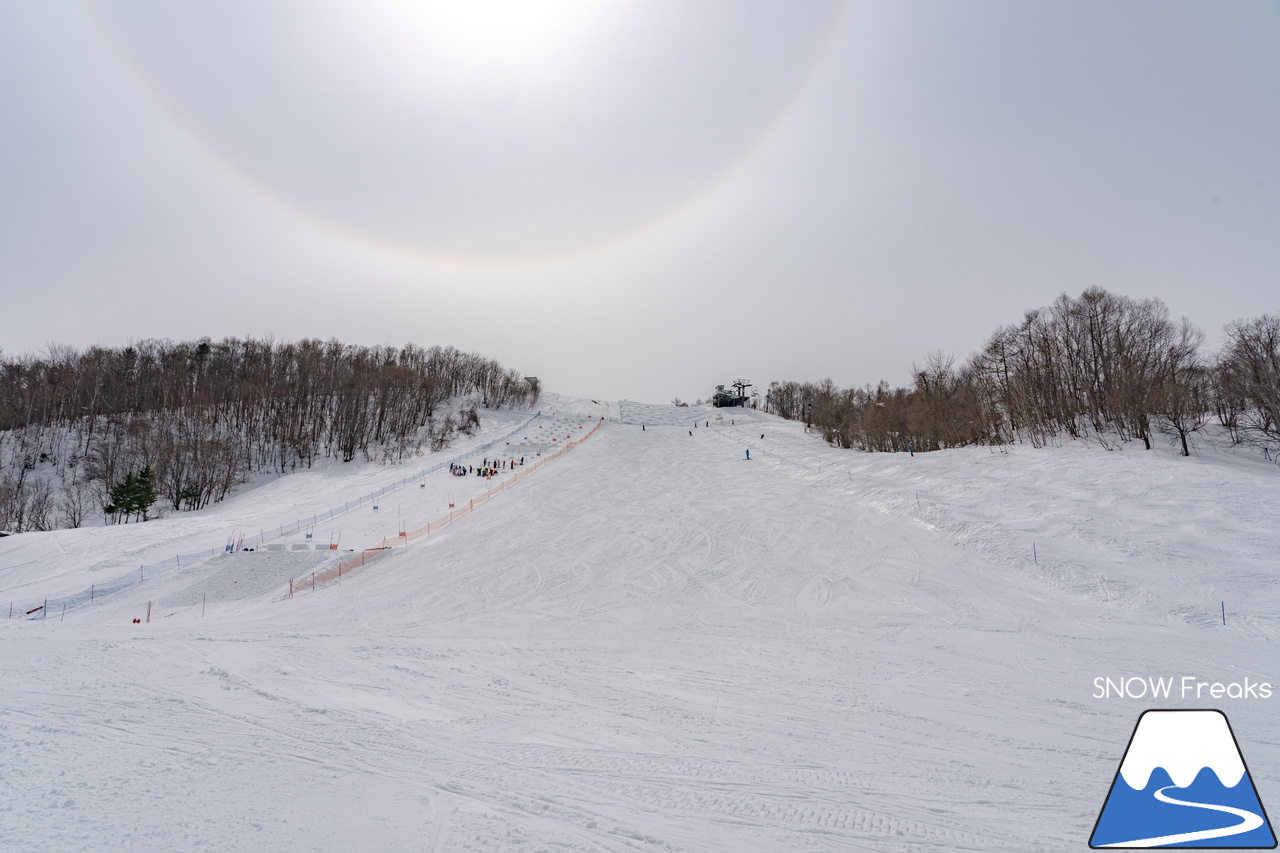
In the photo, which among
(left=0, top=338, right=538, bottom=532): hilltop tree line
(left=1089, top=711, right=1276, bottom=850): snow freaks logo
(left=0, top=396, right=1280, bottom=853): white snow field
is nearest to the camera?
(left=1089, top=711, right=1276, bottom=850): snow freaks logo

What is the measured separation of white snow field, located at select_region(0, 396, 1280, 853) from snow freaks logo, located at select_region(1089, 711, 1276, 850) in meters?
0.38

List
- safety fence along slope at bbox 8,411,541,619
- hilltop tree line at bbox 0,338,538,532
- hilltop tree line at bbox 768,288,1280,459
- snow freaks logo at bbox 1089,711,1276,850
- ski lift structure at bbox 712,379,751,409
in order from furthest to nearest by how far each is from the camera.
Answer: ski lift structure at bbox 712,379,751,409, hilltop tree line at bbox 0,338,538,532, hilltop tree line at bbox 768,288,1280,459, safety fence along slope at bbox 8,411,541,619, snow freaks logo at bbox 1089,711,1276,850

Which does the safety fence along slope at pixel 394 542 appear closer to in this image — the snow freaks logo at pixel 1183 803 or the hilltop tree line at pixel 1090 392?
the snow freaks logo at pixel 1183 803

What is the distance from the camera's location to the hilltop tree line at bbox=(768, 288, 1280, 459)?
32.6 metres

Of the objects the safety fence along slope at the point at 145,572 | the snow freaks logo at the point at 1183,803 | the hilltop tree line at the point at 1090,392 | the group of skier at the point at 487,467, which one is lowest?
the safety fence along slope at the point at 145,572

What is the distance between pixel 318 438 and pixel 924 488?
5924 centimetres

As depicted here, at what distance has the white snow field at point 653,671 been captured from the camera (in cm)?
620

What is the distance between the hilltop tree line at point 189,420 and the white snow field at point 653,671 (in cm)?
2620

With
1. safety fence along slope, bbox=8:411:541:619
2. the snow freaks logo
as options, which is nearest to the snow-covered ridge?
the snow freaks logo

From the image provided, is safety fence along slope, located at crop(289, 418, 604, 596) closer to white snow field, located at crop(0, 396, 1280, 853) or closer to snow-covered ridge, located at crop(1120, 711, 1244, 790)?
white snow field, located at crop(0, 396, 1280, 853)

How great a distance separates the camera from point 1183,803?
5.62m

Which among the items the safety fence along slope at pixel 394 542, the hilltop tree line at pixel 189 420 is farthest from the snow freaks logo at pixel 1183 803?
the hilltop tree line at pixel 189 420

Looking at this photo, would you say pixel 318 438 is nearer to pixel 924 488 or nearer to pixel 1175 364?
pixel 924 488

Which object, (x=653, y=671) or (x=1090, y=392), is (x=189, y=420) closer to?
(x=653, y=671)
